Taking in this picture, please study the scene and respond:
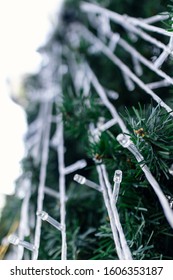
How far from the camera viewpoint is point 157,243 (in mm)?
492

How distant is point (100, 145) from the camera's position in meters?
0.54

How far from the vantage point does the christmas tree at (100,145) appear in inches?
18.6

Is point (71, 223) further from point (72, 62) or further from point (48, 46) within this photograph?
point (48, 46)

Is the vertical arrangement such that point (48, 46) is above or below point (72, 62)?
above

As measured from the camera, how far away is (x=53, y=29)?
3.83 ft

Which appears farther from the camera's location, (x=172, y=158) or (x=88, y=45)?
(x=88, y=45)

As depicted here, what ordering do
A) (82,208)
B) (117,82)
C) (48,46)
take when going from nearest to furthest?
(82,208)
(117,82)
(48,46)

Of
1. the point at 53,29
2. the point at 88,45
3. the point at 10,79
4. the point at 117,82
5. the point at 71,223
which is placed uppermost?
the point at 53,29

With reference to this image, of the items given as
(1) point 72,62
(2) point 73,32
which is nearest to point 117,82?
(1) point 72,62

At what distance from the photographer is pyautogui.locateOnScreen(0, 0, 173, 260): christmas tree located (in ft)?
1.55
